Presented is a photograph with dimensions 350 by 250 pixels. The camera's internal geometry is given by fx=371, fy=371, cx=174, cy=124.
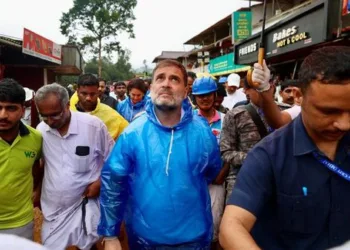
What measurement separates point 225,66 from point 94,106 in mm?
19918

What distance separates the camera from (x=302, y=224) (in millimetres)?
1417

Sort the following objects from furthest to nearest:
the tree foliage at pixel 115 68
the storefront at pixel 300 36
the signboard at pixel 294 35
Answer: the tree foliage at pixel 115 68 < the signboard at pixel 294 35 < the storefront at pixel 300 36

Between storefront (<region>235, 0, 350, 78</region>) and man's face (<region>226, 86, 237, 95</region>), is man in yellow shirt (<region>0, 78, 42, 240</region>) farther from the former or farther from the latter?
storefront (<region>235, 0, 350, 78</region>)

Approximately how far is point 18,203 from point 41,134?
21.2 inches

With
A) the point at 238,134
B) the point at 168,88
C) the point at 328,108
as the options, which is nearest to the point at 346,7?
the point at 238,134

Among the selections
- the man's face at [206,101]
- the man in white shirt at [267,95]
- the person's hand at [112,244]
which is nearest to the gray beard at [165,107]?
the man in white shirt at [267,95]

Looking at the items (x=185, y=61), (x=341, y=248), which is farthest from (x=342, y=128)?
(x=185, y=61)

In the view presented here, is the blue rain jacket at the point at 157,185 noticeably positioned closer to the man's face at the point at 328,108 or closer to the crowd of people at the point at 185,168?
the crowd of people at the point at 185,168

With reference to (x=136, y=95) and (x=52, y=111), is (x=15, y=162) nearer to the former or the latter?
(x=52, y=111)

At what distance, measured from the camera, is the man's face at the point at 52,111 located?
2701 mm

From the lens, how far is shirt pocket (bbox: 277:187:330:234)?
140 cm

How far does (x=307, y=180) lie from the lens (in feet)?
4.63

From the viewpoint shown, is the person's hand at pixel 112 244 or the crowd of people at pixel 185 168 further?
the person's hand at pixel 112 244

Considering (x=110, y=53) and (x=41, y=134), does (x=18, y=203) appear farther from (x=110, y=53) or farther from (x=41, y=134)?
(x=110, y=53)
